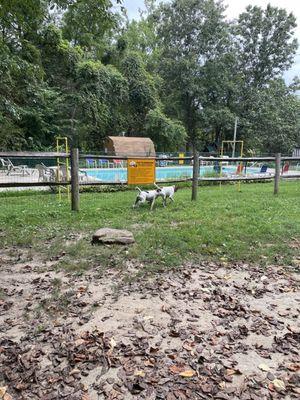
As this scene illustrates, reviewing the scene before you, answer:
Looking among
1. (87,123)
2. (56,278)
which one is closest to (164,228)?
(56,278)

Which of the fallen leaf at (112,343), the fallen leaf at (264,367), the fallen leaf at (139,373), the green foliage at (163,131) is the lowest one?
the fallen leaf at (139,373)

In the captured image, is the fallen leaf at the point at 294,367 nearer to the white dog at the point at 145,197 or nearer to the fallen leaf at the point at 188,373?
the fallen leaf at the point at 188,373

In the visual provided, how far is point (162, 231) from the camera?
17.0 feet

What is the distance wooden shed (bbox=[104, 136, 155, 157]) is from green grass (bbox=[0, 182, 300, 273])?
15.9 m

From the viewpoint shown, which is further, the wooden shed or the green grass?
the wooden shed

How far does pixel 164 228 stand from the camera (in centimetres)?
541

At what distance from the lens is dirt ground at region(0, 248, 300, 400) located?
2137mm

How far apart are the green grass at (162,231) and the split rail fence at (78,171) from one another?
56 cm

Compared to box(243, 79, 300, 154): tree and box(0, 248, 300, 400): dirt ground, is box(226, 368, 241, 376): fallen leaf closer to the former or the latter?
box(0, 248, 300, 400): dirt ground

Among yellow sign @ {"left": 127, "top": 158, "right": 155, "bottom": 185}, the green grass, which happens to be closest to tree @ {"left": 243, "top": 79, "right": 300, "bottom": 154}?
the green grass

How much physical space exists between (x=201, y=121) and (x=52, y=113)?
15.7 metres

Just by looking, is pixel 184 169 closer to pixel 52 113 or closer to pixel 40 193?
pixel 40 193

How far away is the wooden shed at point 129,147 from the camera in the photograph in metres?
23.3

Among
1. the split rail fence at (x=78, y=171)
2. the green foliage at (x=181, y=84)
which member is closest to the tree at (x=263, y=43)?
the green foliage at (x=181, y=84)
